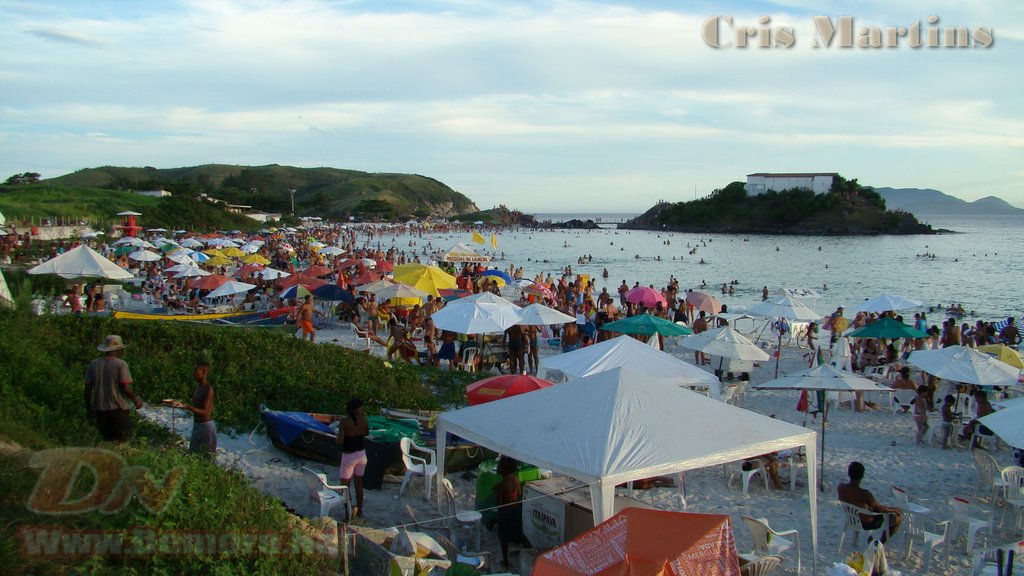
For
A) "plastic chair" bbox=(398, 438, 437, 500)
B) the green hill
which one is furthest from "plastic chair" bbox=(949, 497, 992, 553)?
the green hill

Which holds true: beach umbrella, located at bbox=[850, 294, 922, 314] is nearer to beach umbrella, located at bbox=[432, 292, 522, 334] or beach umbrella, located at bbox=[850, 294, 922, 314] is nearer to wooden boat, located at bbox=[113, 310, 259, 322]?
beach umbrella, located at bbox=[432, 292, 522, 334]

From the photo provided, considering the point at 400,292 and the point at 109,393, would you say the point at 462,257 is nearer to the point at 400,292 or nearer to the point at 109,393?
the point at 400,292

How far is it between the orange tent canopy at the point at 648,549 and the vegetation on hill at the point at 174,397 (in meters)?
1.69

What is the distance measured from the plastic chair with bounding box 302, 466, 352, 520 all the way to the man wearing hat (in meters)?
1.69

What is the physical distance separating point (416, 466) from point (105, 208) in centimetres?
5857

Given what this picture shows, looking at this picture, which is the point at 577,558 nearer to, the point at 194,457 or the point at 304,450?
the point at 194,457

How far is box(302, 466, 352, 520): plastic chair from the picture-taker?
662 cm

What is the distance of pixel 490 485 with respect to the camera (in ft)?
22.8

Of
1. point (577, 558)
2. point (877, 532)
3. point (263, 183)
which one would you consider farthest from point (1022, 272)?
point (263, 183)

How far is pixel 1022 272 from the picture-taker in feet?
176

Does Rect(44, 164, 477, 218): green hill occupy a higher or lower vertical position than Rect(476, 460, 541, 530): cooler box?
higher

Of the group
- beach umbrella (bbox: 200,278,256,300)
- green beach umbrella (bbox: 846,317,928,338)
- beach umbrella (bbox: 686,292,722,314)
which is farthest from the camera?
beach umbrella (bbox: 200,278,256,300)

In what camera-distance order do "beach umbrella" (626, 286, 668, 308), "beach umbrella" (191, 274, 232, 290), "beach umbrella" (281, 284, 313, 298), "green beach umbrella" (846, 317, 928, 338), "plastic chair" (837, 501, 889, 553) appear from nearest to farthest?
"plastic chair" (837, 501, 889, 553)
"green beach umbrella" (846, 317, 928, 338)
"beach umbrella" (281, 284, 313, 298)
"beach umbrella" (626, 286, 668, 308)
"beach umbrella" (191, 274, 232, 290)

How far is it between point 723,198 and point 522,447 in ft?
381
